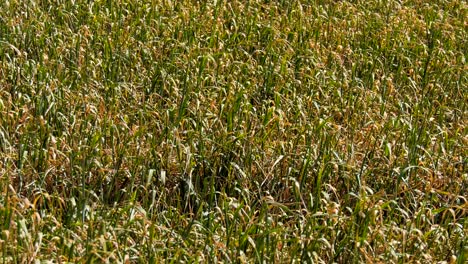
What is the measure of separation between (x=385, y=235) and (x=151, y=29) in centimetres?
277

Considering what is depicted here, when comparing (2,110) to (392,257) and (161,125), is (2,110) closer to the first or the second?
(161,125)

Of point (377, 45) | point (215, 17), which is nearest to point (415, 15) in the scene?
point (377, 45)

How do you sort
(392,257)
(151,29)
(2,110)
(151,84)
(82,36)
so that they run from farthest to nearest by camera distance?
(151,29) < (82,36) < (151,84) < (2,110) < (392,257)

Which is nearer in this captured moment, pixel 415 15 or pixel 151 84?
pixel 151 84

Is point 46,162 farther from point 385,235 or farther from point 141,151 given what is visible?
point 385,235

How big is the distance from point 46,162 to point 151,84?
1.21 meters

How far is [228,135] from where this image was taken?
16.9 feet

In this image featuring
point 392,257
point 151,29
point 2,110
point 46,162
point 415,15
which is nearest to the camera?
point 392,257

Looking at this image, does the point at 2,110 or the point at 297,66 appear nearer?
the point at 2,110

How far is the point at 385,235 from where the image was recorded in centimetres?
430

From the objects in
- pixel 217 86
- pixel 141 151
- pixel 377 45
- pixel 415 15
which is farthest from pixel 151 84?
pixel 415 15

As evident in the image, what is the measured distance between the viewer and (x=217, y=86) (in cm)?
590

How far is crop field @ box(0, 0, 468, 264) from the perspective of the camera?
4.14m

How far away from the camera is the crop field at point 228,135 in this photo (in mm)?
4141
